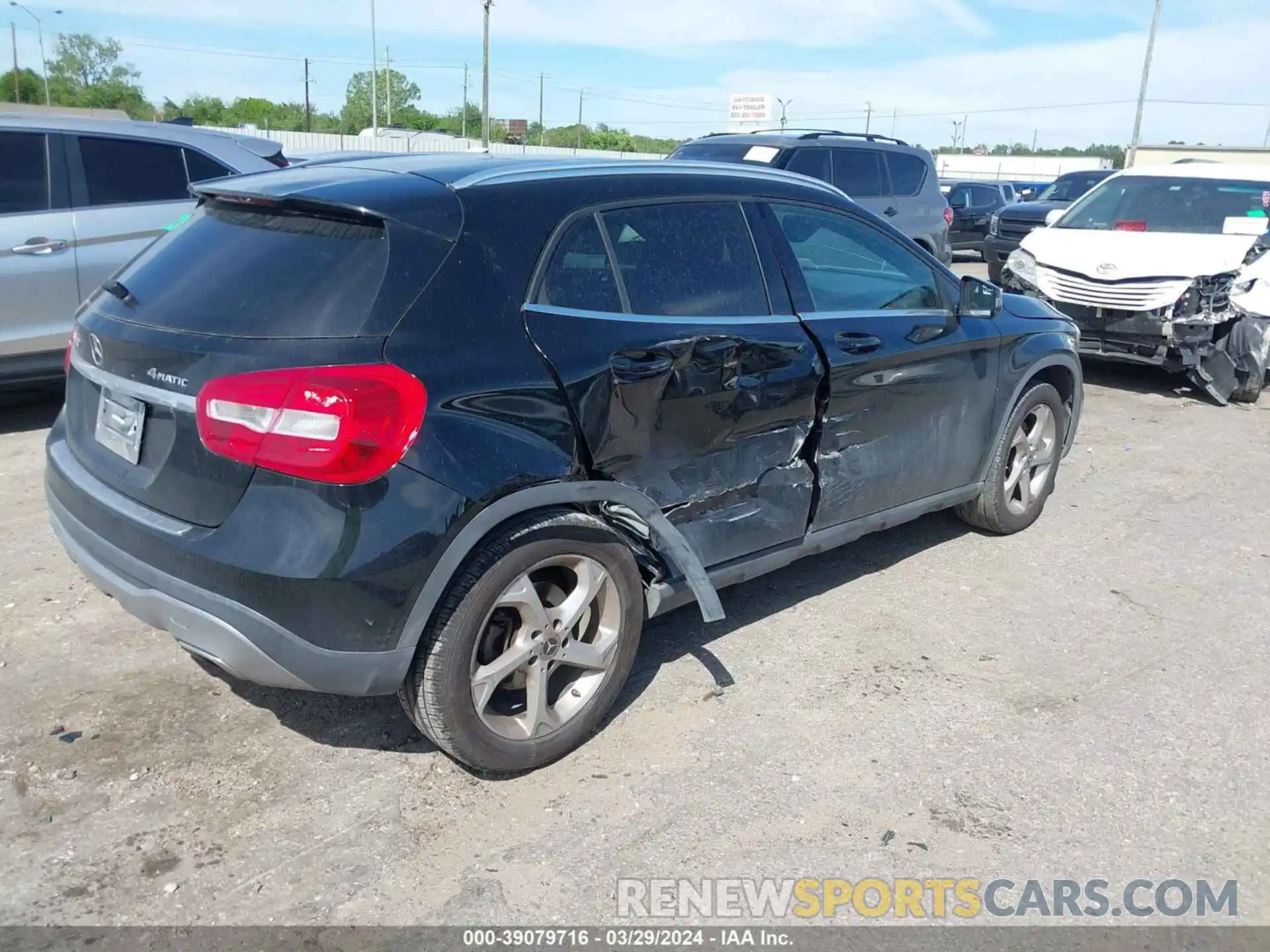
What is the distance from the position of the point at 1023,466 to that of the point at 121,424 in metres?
4.11

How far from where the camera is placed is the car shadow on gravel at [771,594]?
13.0ft

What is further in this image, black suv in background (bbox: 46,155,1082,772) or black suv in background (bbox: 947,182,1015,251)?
black suv in background (bbox: 947,182,1015,251)

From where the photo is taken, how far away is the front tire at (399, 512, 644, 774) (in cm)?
292

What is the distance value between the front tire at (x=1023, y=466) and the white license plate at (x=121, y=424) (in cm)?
369

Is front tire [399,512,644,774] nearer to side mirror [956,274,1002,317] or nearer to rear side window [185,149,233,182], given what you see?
side mirror [956,274,1002,317]

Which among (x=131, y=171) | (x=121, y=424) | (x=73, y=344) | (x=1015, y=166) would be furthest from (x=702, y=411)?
(x=1015, y=166)

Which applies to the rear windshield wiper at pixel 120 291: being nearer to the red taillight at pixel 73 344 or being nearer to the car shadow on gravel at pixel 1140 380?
the red taillight at pixel 73 344

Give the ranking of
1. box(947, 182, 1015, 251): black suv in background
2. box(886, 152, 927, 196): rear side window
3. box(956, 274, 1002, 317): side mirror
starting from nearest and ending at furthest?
box(956, 274, 1002, 317): side mirror → box(886, 152, 927, 196): rear side window → box(947, 182, 1015, 251): black suv in background

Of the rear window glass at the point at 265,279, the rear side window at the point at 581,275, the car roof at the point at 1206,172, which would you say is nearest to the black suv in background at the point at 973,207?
the car roof at the point at 1206,172

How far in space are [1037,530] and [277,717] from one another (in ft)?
12.8

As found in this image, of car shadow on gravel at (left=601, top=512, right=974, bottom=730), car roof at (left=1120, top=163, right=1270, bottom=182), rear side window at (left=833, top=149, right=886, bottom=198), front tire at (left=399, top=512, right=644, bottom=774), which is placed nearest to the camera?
front tire at (left=399, top=512, right=644, bottom=774)

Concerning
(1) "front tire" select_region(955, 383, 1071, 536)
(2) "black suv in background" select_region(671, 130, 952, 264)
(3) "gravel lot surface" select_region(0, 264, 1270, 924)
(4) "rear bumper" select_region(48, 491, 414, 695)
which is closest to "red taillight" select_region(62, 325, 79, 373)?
(4) "rear bumper" select_region(48, 491, 414, 695)

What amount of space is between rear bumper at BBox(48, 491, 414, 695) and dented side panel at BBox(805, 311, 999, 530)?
1.91 m

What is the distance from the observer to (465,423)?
9.41ft
